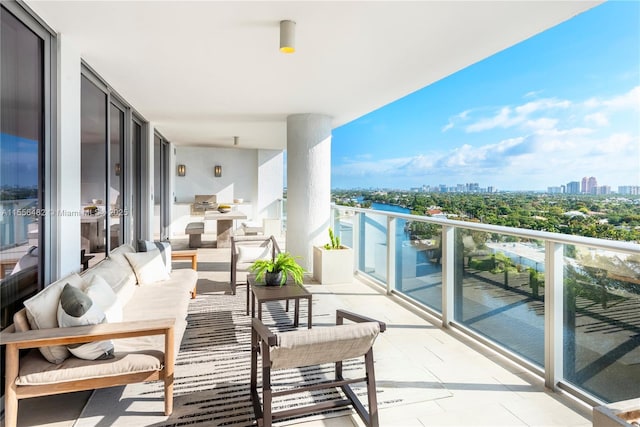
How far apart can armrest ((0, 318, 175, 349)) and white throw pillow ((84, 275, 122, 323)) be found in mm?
308

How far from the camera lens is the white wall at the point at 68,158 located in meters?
2.67

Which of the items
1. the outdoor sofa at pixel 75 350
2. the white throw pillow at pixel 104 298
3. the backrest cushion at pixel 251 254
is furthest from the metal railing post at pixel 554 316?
the backrest cushion at pixel 251 254

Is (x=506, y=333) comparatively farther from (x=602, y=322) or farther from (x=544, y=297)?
(x=602, y=322)

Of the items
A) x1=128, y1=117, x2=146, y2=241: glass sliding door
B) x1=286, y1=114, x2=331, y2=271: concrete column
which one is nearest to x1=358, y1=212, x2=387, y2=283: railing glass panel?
x1=286, y1=114, x2=331, y2=271: concrete column

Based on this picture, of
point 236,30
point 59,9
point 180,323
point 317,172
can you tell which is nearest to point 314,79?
point 236,30

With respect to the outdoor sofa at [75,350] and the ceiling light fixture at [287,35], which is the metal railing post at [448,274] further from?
the outdoor sofa at [75,350]

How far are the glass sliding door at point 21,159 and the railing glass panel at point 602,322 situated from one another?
362 centimetres

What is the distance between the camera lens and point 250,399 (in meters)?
2.22

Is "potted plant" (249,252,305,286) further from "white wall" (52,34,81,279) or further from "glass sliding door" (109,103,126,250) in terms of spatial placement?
"glass sliding door" (109,103,126,250)

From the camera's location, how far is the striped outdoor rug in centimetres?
202

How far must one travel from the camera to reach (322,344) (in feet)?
5.66

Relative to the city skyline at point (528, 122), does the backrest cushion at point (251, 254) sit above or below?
below

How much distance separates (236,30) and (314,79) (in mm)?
1355

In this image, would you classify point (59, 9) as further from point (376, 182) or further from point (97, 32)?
point (376, 182)
